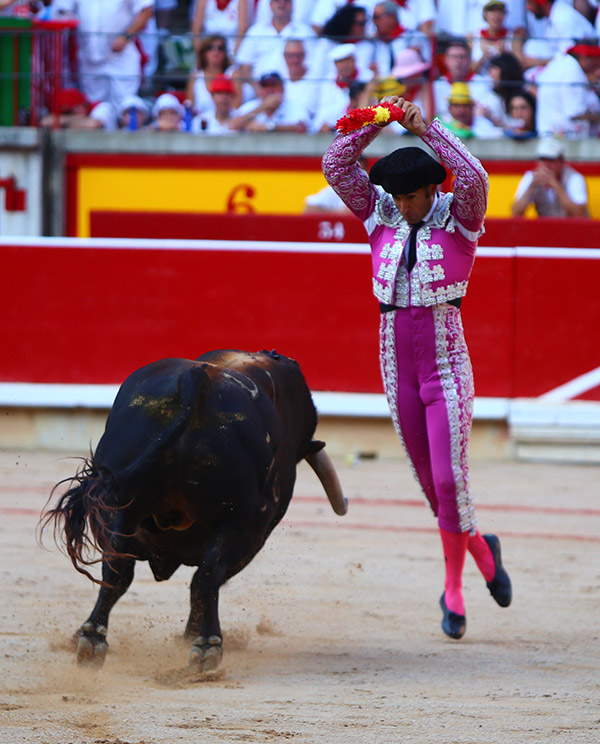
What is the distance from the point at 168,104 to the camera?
873 cm

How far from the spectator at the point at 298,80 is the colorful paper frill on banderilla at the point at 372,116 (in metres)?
5.09

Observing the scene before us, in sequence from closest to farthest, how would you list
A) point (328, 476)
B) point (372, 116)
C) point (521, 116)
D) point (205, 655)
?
point (205, 655) < point (372, 116) < point (328, 476) < point (521, 116)

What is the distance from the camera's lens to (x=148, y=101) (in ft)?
29.7

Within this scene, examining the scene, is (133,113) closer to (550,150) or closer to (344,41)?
(344,41)

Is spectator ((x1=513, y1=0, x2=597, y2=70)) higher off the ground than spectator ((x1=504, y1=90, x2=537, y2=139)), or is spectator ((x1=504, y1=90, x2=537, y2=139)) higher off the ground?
spectator ((x1=513, y1=0, x2=597, y2=70))

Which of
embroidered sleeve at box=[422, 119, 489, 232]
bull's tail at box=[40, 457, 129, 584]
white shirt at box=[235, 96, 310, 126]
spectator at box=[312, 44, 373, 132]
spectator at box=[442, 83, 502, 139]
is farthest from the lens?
white shirt at box=[235, 96, 310, 126]

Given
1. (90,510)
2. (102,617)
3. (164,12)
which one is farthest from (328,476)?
(164,12)

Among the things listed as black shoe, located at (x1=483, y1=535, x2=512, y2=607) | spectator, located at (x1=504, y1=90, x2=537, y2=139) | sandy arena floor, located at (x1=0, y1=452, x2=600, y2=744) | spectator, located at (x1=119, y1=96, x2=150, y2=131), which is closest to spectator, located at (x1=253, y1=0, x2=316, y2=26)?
spectator, located at (x1=119, y1=96, x2=150, y2=131)

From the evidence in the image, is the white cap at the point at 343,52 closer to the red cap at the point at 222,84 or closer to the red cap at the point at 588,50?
the red cap at the point at 222,84

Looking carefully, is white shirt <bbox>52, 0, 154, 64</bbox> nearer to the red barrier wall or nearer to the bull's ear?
the red barrier wall

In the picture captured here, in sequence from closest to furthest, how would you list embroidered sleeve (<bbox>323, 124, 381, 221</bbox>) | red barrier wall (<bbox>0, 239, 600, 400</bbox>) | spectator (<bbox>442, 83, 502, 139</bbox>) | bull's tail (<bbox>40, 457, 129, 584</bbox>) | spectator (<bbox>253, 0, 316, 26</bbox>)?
bull's tail (<bbox>40, 457, 129, 584</bbox>)
embroidered sleeve (<bbox>323, 124, 381, 221</bbox>)
red barrier wall (<bbox>0, 239, 600, 400</bbox>)
spectator (<bbox>442, 83, 502, 139</bbox>)
spectator (<bbox>253, 0, 316, 26</bbox>)

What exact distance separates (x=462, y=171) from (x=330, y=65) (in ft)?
17.5

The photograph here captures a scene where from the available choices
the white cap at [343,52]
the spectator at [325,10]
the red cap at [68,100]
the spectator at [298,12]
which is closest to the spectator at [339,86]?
the white cap at [343,52]

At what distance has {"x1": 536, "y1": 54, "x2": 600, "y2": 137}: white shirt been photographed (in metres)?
8.34
